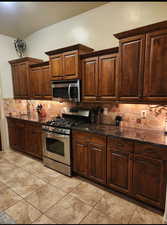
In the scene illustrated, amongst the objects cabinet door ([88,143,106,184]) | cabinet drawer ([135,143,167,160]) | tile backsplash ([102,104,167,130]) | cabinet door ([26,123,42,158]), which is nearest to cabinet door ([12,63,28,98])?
cabinet door ([26,123,42,158])

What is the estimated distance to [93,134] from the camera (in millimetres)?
2318

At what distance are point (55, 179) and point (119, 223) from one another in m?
1.33

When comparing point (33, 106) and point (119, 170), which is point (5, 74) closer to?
point (33, 106)

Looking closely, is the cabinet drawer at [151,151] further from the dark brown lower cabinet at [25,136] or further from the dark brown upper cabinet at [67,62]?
the dark brown lower cabinet at [25,136]

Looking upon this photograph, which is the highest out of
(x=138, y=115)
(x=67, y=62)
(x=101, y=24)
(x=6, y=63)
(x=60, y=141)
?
(x=101, y=24)

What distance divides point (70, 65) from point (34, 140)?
1.90m

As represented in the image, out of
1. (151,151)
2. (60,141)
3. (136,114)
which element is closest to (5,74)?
(60,141)

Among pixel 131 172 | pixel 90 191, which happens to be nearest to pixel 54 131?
pixel 90 191

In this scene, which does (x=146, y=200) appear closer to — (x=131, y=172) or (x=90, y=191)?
(x=131, y=172)

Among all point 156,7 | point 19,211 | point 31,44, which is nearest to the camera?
point 19,211

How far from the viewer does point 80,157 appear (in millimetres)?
2561

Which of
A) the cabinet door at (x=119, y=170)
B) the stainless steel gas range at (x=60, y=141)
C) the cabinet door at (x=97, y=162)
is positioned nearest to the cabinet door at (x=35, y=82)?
the stainless steel gas range at (x=60, y=141)

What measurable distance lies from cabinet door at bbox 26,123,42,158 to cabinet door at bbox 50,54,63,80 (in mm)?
1209

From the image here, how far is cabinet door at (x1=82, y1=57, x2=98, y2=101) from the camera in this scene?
254 cm
